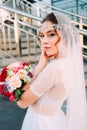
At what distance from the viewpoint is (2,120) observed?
3359mm

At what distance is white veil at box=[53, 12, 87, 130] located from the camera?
67.1 inches

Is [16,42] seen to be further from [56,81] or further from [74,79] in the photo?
[56,81]

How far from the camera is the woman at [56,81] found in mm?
1623

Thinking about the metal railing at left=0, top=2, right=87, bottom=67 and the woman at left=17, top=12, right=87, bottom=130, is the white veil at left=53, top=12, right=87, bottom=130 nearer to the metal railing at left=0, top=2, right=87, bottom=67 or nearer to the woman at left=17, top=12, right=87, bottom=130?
the woman at left=17, top=12, right=87, bottom=130

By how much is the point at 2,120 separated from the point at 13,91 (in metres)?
1.76

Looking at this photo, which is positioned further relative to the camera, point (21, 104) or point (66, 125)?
point (66, 125)

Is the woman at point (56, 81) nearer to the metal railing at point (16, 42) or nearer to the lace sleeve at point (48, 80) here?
the lace sleeve at point (48, 80)

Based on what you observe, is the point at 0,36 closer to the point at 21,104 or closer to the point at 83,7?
the point at 21,104

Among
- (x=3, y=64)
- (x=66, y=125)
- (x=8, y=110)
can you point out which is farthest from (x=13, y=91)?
(x=3, y=64)

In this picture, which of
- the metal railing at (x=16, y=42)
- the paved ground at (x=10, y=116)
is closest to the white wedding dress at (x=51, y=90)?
the paved ground at (x=10, y=116)

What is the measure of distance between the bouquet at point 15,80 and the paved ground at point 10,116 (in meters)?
1.49

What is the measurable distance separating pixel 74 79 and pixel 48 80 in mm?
195

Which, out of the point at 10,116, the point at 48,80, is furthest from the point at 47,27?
the point at 10,116

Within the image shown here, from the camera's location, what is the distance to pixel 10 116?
348cm
